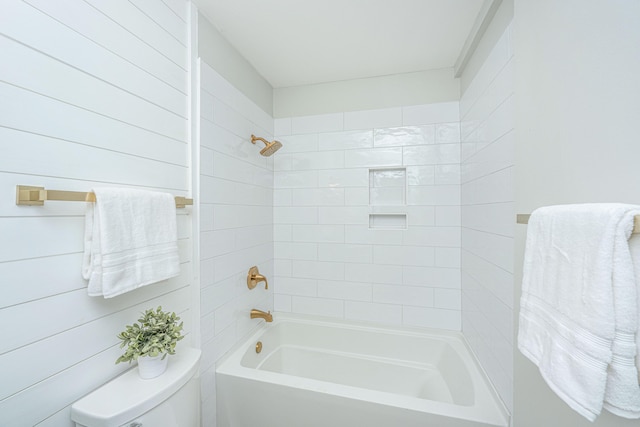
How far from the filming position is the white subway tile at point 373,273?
1947 millimetres

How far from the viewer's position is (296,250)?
7.05 ft

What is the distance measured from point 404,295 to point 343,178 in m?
1.01

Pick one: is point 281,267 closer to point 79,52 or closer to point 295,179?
point 295,179

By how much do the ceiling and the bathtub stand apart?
6.27ft

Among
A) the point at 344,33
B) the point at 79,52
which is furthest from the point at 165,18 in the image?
the point at 344,33

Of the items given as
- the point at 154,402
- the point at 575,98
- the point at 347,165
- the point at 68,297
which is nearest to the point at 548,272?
the point at 575,98

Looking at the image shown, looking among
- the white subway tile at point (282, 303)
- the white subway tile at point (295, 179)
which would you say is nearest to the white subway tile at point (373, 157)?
the white subway tile at point (295, 179)

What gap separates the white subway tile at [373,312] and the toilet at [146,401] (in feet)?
4.13

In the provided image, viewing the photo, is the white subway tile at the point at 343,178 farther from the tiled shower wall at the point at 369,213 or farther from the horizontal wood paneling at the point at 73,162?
the horizontal wood paneling at the point at 73,162

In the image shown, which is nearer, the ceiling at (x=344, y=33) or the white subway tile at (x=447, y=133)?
the ceiling at (x=344, y=33)

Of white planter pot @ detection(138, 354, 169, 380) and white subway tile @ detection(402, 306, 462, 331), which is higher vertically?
white planter pot @ detection(138, 354, 169, 380)

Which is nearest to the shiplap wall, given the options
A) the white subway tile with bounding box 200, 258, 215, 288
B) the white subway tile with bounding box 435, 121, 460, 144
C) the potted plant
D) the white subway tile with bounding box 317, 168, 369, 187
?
the potted plant

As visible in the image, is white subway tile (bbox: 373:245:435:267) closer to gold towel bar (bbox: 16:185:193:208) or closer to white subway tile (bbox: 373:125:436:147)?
white subway tile (bbox: 373:125:436:147)

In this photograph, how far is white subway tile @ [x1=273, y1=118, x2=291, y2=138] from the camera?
2158 millimetres
